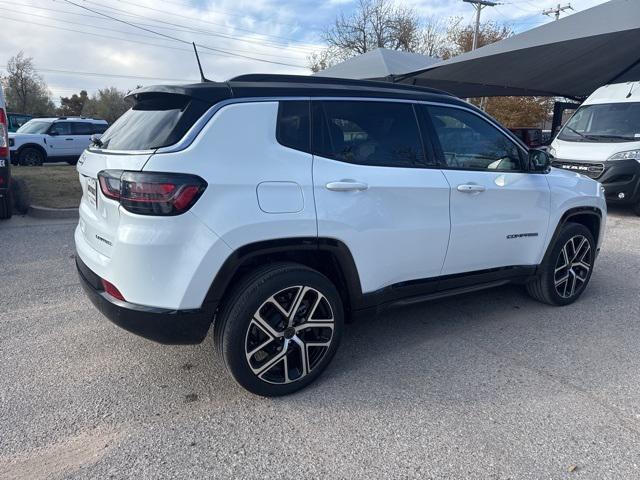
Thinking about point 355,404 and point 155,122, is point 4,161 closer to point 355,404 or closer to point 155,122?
point 155,122

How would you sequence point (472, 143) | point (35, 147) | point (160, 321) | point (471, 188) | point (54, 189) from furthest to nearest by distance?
point (35, 147), point (54, 189), point (472, 143), point (471, 188), point (160, 321)

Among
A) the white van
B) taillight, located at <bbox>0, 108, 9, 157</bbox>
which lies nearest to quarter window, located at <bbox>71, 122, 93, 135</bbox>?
taillight, located at <bbox>0, 108, 9, 157</bbox>

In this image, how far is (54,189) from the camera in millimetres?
9695

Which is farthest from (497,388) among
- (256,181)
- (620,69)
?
(620,69)

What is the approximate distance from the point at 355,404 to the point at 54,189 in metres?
9.21

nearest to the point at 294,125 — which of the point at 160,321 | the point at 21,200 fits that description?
the point at 160,321

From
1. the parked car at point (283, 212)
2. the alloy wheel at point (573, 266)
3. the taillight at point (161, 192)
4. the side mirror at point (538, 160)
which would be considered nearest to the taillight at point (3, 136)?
the parked car at point (283, 212)

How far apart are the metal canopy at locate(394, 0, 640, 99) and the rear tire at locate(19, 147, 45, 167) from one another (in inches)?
481

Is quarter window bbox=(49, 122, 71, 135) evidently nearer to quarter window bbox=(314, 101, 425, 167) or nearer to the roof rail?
the roof rail

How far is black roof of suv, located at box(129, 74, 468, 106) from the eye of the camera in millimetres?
2664

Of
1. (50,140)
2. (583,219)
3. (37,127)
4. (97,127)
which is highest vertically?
(37,127)

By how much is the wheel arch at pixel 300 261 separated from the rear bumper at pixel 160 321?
11cm

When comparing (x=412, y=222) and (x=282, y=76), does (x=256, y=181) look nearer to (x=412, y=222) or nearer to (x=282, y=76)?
(x=282, y=76)

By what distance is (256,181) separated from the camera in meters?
2.60
